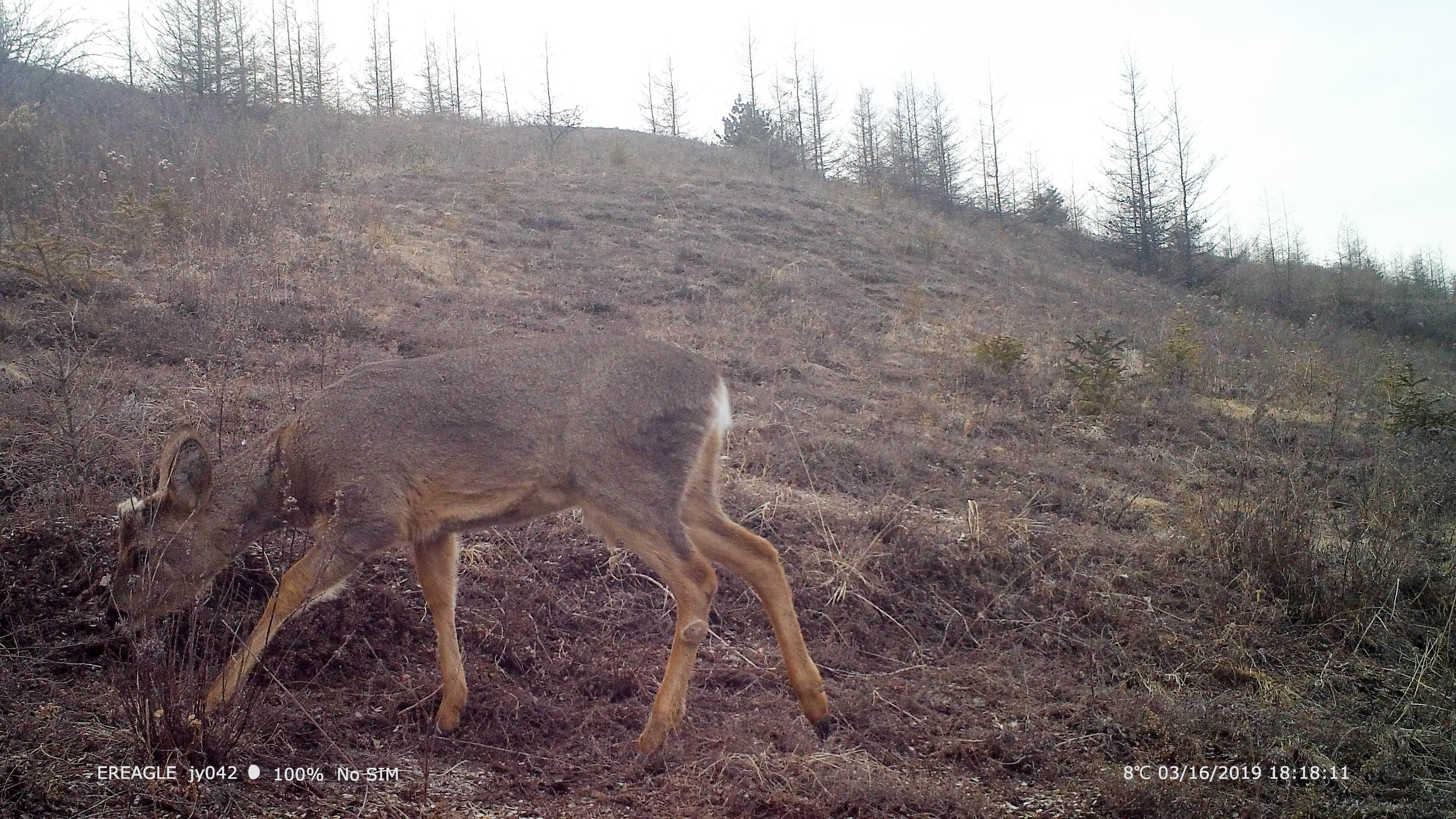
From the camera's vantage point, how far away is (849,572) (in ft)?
19.7

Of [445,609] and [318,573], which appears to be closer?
[318,573]

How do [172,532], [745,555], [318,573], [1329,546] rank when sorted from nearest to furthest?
[318,573]
[172,532]
[745,555]
[1329,546]

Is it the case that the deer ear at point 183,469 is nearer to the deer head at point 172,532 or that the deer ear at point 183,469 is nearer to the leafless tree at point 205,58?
the deer head at point 172,532

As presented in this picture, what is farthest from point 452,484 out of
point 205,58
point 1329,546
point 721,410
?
point 205,58

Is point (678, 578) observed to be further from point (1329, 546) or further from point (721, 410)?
point (1329, 546)

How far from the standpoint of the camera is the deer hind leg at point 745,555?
14.8ft

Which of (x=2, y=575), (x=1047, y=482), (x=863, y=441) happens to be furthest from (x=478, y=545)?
(x=1047, y=482)

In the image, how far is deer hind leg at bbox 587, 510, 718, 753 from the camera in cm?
421

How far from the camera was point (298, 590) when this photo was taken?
3.88 metres

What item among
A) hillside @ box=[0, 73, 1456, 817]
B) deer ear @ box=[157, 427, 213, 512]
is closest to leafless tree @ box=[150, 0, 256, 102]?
hillside @ box=[0, 73, 1456, 817]

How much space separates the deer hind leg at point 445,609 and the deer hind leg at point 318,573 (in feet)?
0.93

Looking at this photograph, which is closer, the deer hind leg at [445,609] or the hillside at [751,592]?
the hillside at [751,592]

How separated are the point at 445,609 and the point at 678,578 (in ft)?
4.01

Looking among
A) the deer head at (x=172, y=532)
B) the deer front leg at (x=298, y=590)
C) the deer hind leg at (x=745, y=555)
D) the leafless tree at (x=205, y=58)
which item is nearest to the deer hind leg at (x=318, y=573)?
the deer front leg at (x=298, y=590)
